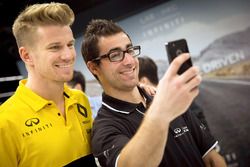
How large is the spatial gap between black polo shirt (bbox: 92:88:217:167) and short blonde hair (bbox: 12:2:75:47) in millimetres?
363

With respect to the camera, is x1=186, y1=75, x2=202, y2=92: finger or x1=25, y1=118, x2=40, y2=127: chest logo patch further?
x1=25, y1=118, x2=40, y2=127: chest logo patch

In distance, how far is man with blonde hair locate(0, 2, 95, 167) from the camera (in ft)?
4.37

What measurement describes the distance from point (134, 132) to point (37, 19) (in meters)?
0.60

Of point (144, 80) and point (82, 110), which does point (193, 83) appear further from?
point (144, 80)

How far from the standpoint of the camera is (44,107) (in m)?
1.45

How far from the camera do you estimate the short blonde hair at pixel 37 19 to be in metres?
1.42

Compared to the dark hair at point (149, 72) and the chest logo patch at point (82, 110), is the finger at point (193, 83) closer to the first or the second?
the chest logo patch at point (82, 110)

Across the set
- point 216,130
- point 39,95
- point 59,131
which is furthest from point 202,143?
point 216,130

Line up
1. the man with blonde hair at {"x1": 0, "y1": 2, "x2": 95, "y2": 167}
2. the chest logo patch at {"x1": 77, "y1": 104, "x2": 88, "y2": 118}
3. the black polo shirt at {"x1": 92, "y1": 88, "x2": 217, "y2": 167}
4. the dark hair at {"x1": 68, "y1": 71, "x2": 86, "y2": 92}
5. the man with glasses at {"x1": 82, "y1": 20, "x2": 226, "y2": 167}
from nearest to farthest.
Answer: the man with glasses at {"x1": 82, "y1": 20, "x2": 226, "y2": 167} → the black polo shirt at {"x1": 92, "y1": 88, "x2": 217, "y2": 167} → the man with blonde hair at {"x1": 0, "y1": 2, "x2": 95, "y2": 167} → the chest logo patch at {"x1": 77, "y1": 104, "x2": 88, "y2": 118} → the dark hair at {"x1": 68, "y1": 71, "x2": 86, "y2": 92}

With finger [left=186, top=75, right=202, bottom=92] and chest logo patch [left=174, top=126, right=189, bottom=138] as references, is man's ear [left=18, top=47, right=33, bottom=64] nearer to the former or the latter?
chest logo patch [left=174, top=126, right=189, bottom=138]

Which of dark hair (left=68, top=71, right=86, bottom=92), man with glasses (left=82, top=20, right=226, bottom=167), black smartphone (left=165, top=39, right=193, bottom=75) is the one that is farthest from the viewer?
dark hair (left=68, top=71, right=86, bottom=92)

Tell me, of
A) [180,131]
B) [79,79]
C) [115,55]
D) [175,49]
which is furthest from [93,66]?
[79,79]

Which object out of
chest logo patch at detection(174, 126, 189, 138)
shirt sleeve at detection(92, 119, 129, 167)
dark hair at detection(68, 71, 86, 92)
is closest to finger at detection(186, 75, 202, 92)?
shirt sleeve at detection(92, 119, 129, 167)

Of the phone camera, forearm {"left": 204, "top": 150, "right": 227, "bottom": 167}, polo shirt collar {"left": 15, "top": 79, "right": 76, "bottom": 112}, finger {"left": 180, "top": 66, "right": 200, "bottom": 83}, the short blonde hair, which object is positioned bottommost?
forearm {"left": 204, "top": 150, "right": 227, "bottom": 167}
